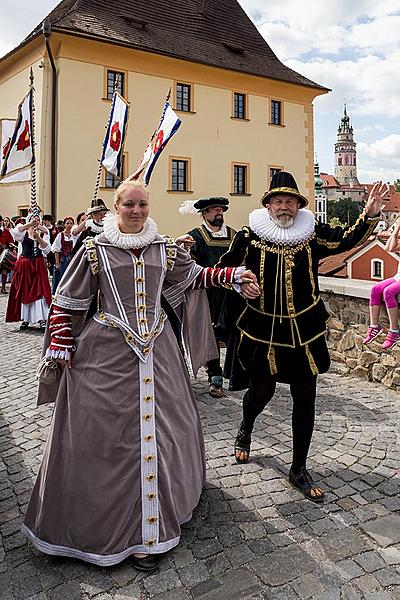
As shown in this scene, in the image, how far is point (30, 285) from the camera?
29.1 feet

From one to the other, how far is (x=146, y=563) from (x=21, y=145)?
817 centimetres

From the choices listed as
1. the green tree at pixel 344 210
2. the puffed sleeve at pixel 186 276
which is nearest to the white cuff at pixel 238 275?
the puffed sleeve at pixel 186 276

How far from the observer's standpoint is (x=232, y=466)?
151 inches

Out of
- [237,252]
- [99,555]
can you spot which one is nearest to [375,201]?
[237,252]

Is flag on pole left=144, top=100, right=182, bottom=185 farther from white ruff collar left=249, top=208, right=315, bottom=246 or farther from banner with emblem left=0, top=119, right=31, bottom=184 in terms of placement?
banner with emblem left=0, top=119, right=31, bottom=184

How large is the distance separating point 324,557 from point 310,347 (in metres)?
1.17

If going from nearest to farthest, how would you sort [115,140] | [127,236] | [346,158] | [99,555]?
[99,555] < [127,236] < [115,140] < [346,158]

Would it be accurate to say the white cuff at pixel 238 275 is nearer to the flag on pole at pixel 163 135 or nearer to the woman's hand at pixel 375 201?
the woman's hand at pixel 375 201

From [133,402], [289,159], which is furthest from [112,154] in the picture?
[289,159]

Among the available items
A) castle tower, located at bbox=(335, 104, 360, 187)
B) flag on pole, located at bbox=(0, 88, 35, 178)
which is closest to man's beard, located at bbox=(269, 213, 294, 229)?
flag on pole, located at bbox=(0, 88, 35, 178)

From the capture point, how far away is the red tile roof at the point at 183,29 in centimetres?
2039

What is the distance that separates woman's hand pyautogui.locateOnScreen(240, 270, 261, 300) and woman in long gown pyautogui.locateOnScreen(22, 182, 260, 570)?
1.54 ft

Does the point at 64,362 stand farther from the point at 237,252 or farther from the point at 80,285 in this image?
the point at 237,252

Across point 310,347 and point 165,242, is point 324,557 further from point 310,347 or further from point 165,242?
point 165,242
